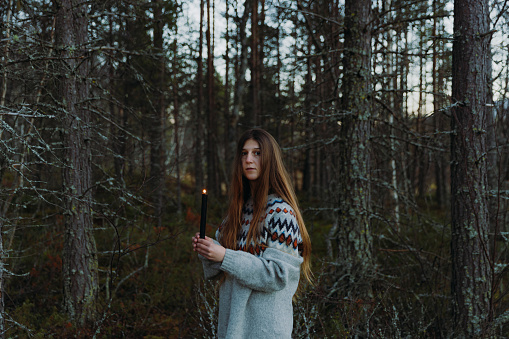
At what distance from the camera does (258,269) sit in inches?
82.4

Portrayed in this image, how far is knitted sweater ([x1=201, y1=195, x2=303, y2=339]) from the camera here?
2098 mm

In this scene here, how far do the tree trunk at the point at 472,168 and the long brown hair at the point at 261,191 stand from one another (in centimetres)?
274

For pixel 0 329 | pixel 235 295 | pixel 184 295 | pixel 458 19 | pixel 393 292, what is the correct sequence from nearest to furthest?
pixel 235 295 < pixel 0 329 < pixel 458 19 < pixel 393 292 < pixel 184 295

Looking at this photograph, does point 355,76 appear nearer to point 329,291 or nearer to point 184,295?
point 329,291

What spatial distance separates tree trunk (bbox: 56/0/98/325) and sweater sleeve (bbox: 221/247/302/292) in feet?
11.8

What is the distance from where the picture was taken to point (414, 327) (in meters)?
4.79

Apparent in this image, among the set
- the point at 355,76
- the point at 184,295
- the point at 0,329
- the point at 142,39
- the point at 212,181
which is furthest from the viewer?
the point at 212,181

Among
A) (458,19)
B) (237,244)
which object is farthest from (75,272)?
(458,19)

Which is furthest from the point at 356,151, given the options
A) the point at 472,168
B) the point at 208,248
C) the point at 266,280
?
the point at 208,248

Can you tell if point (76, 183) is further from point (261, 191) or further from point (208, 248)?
point (208, 248)

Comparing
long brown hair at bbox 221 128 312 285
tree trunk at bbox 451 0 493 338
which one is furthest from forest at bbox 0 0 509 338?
long brown hair at bbox 221 128 312 285

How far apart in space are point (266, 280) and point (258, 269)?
7 centimetres

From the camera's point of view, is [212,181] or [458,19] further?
[212,181]

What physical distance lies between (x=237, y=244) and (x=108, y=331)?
3.90 metres
